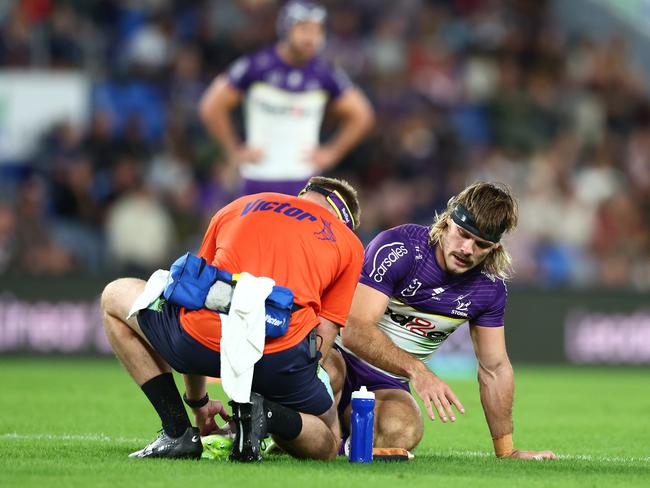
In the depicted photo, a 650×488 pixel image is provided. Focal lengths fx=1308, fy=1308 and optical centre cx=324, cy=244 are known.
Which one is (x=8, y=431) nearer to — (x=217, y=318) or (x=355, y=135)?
(x=217, y=318)

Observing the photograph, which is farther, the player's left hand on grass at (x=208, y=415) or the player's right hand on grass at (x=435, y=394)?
the player's left hand on grass at (x=208, y=415)

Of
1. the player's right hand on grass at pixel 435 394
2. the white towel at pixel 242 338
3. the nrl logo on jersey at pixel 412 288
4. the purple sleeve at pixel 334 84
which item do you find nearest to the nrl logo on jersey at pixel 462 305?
the nrl logo on jersey at pixel 412 288

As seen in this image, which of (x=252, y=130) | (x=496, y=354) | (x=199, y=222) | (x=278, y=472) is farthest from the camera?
(x=199, y=222)

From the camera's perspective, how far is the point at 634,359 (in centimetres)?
1595

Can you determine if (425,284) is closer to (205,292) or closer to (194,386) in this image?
(194,386)

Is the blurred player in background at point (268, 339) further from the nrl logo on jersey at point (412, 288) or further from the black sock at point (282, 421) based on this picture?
the nrl logo on jersey at point (412, 288)

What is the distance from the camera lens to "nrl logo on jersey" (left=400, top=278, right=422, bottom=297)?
7.65m

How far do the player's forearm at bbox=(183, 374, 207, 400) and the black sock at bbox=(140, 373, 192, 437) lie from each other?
336 mm

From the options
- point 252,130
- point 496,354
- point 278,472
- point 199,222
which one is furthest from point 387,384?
point 199,222

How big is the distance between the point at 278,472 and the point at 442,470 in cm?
95

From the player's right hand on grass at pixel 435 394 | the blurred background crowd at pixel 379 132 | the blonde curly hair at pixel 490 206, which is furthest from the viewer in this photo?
Result: the blurred background crowd at pixel 379 132

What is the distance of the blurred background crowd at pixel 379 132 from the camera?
15.8 m

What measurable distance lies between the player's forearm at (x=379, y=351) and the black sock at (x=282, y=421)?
69 cm

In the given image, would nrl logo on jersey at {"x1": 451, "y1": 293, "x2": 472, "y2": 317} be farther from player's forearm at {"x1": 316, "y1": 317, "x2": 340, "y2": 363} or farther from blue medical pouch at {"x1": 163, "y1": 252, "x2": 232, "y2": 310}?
blue medical pouch at {"x1": 163, "y1": 252, "x2": 232, "y2": 310}
